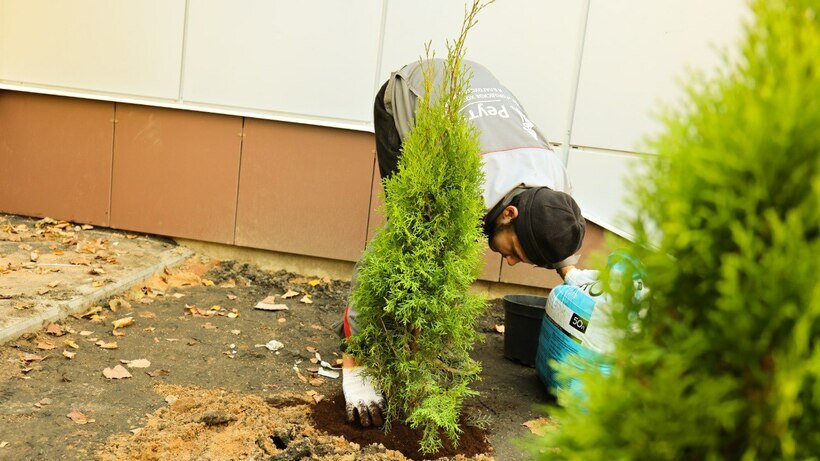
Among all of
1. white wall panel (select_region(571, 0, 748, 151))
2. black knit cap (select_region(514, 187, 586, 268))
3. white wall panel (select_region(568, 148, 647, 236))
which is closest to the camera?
black knit cap (select_region(514, 187, 586, 268))

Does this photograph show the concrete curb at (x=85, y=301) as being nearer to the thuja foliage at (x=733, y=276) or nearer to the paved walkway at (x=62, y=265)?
the paved walkway at (x=62, y=265)

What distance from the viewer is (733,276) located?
1153 mm

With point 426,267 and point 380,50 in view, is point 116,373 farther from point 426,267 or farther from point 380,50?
point 380,50

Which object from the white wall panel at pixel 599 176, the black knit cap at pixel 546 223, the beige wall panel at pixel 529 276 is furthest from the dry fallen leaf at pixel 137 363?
the white wall panel at pixel 599 176

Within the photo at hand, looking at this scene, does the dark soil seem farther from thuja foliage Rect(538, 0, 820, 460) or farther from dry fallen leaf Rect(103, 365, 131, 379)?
thuja foliage Rect(538, 0, 820, 460)

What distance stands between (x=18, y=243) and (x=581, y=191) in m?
4.79

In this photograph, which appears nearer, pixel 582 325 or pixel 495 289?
pixel 582 325

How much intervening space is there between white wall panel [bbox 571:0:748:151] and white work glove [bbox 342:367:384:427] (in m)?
3.43

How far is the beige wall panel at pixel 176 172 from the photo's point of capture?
21.6 feet

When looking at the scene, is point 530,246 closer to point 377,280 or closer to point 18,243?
point 377,280

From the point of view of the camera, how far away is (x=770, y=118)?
1.19 meters

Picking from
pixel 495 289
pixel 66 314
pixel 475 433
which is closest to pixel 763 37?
pixel 475 433

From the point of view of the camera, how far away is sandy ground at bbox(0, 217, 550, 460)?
3346 millimetres

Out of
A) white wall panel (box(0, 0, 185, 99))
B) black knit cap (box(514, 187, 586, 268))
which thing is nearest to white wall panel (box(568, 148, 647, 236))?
black knit cap (box(514, 187, 586, 268))
